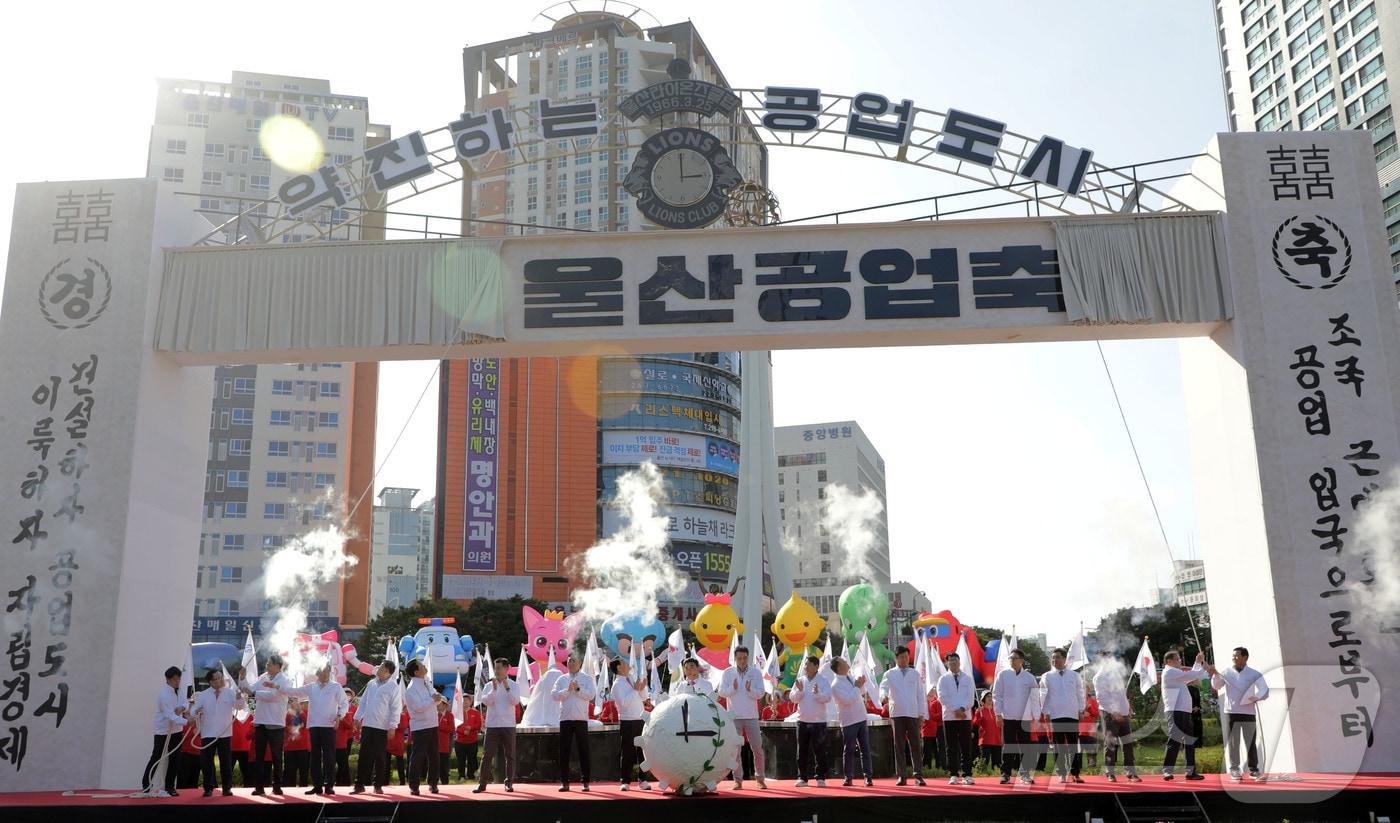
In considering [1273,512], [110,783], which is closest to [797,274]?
[1273,512]

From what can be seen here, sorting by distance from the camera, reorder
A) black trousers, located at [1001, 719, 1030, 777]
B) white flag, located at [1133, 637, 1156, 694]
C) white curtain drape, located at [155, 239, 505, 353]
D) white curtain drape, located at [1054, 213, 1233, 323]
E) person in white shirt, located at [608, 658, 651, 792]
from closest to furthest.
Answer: black trousers, located at [1001, 719, 1030, 777] < person in white shirt, located at [608, 658, 651, 792] < white curtain drape, located at [1054, 213, 1233, 323] < white curtain drape, located at [155, 239, 505, 353] < white flag, located at [1133, 637, 1156, 694]

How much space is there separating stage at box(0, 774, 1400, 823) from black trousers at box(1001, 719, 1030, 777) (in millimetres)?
975

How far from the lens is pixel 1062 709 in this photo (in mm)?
10211

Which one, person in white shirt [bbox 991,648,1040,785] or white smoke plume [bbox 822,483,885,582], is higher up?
white smoke plume [bbox 822,483,885,582]

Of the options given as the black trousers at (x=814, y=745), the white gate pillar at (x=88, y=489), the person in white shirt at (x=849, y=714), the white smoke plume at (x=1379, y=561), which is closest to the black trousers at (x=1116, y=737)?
the person in white shirt at (x=849, y=714)

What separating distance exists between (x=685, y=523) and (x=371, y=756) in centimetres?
4496

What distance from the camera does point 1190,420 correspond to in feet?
40.4

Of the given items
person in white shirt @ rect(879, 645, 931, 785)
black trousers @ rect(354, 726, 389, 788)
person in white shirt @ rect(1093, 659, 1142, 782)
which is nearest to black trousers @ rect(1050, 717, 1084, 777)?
person in white shirt @ rect(1093, 659, 1142, 782)

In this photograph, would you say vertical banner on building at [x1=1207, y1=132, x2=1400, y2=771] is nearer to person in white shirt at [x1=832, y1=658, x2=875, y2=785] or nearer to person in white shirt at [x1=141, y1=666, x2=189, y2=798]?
person in white shirt at [x1=832, y1=658, x2=875, y2=785]

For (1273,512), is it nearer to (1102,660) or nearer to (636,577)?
(1102,660)

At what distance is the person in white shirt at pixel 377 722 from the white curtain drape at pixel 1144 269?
7645 mm

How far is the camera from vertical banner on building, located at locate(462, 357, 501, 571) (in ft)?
167

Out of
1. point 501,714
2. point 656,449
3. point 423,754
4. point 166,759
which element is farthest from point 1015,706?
point 656,449

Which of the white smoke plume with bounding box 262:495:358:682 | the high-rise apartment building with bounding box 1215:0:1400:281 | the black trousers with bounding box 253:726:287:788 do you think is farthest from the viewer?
the white smoke plume with bounding box 262:495:358:682
